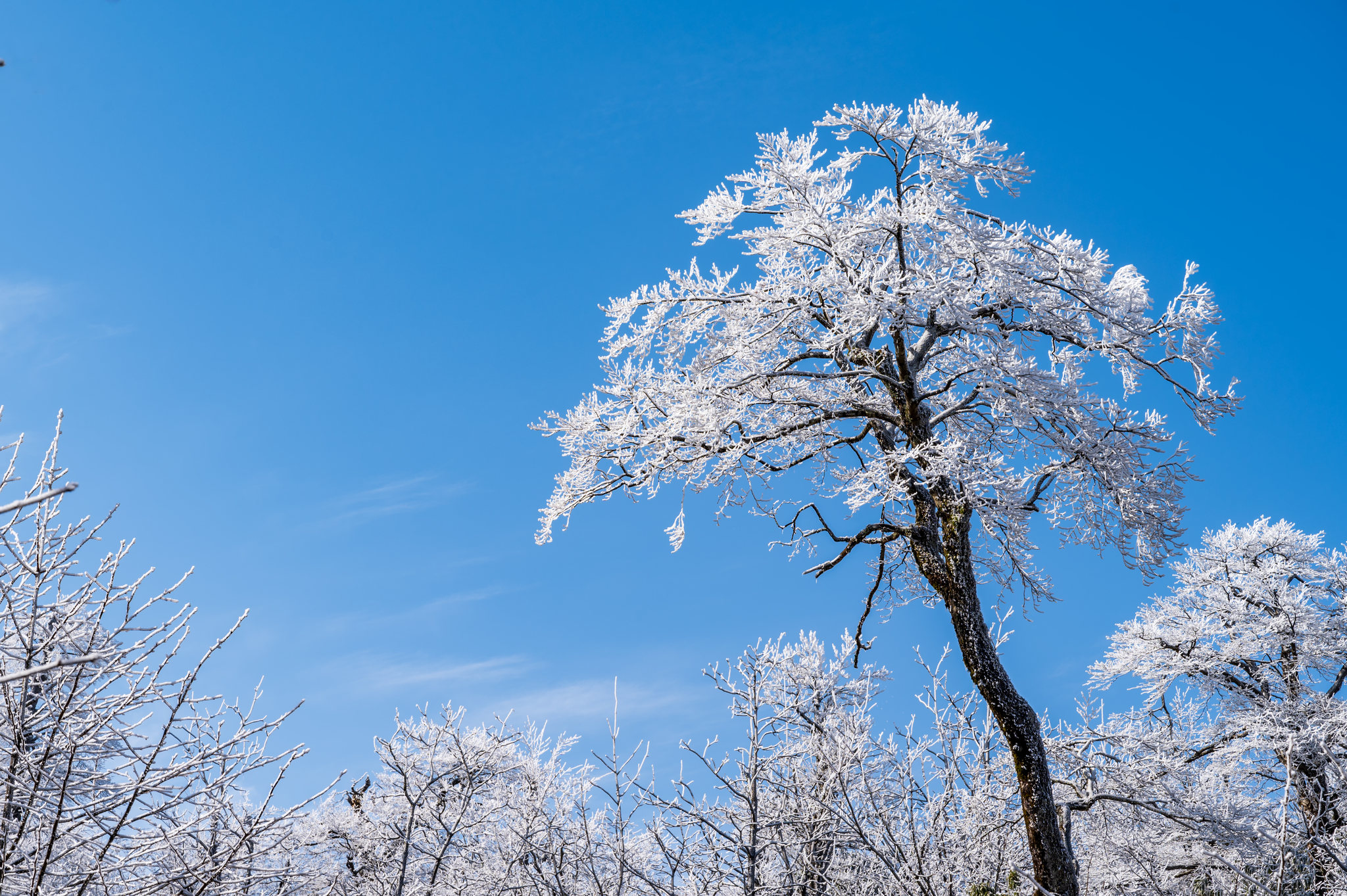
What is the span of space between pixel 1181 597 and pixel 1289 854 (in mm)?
12713

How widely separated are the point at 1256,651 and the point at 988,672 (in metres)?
10.8

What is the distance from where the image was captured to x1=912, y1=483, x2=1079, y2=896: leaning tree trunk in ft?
26.2

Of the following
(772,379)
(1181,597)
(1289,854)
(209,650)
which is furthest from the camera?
(1181,597)

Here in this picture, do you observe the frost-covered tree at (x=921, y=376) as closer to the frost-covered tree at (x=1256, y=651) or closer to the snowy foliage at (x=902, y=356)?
the snowy foliage at (x=902, y=356)

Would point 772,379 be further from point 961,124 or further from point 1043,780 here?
point 1043,780

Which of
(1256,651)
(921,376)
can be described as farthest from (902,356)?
(1256,651)

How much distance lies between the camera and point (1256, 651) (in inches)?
642

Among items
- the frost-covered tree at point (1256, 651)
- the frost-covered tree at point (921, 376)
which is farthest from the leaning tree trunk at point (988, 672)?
the frost-covered tree at point (1256, 651)

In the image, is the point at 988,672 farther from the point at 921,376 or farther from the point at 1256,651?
the point at 1256,651

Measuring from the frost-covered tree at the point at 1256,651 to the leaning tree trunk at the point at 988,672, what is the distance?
28.5 feet

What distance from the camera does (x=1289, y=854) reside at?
5906mm

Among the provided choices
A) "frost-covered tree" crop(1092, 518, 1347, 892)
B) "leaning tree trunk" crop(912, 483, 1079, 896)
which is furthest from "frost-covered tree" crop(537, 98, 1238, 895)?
"frost-covered tree" crop(1092, 518, 1347, 892)

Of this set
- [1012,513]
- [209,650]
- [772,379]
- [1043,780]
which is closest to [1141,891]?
[1043,780]

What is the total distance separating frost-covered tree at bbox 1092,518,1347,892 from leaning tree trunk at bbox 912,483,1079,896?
28.5ft
